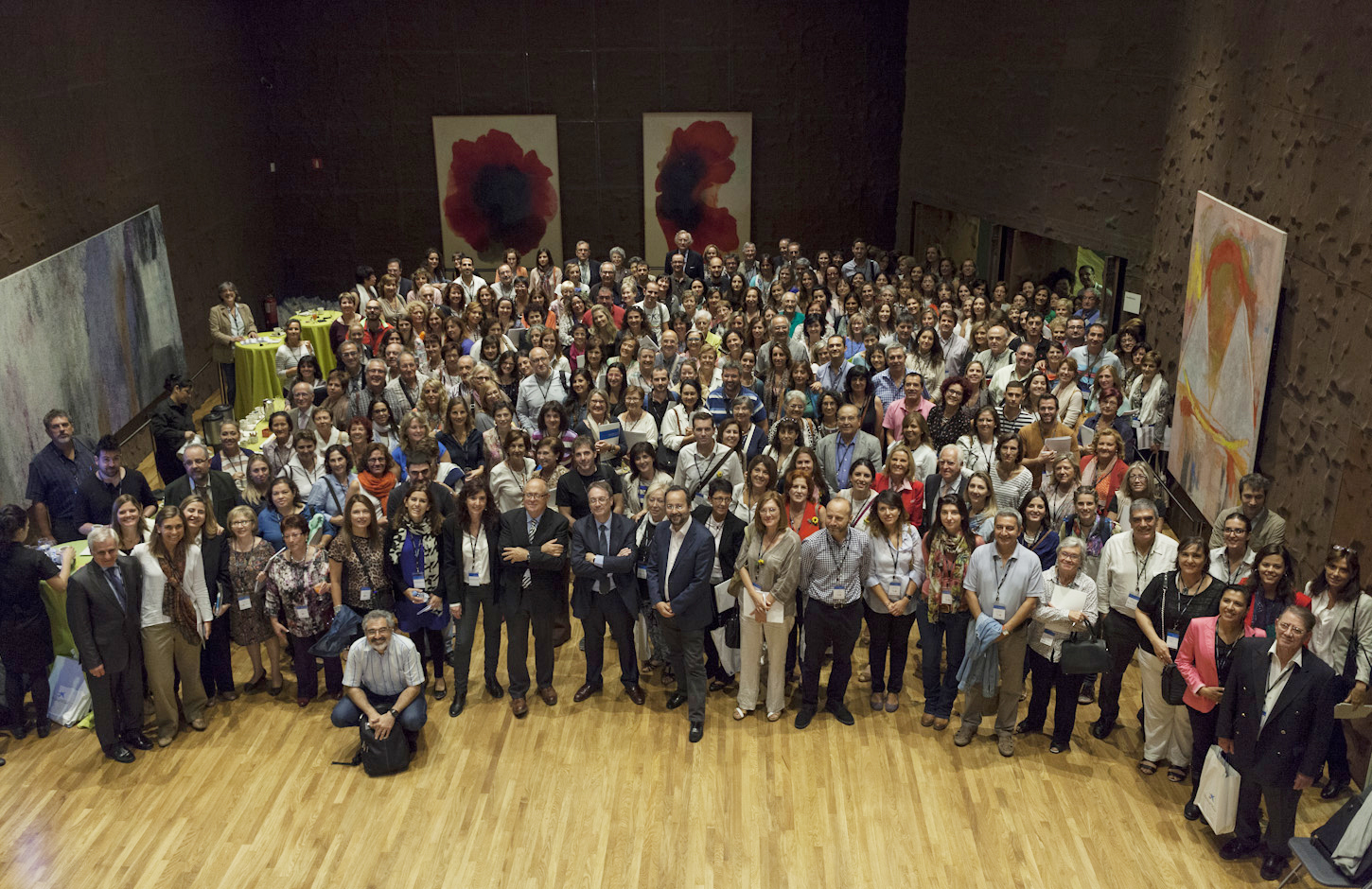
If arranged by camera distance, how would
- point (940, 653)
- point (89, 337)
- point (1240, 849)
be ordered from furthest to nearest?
point (89, 337) < point (940, 653) < point (1240, 849)

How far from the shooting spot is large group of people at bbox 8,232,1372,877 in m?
5.97

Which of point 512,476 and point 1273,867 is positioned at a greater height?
point 512,476

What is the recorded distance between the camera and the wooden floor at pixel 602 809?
225 inches

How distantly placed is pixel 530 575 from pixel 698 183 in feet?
34.6

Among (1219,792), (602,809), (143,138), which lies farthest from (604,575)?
(143,138)

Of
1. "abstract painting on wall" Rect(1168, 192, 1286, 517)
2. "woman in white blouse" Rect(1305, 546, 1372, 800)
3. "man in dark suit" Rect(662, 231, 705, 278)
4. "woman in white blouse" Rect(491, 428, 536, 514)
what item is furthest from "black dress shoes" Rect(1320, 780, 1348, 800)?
"man in dark suit" Rect(662, 231, 705, 278)

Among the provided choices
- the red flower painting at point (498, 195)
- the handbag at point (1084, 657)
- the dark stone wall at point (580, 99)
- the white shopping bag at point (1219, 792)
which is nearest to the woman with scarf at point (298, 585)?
the handbag at point (1084, 657)

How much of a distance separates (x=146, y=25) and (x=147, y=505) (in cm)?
685

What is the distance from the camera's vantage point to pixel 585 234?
1645cm

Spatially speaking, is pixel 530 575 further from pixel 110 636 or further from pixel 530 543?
pixel 110 636

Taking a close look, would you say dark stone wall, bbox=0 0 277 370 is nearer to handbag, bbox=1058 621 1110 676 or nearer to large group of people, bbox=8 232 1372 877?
large group of people, bbox=8 232 1372 877

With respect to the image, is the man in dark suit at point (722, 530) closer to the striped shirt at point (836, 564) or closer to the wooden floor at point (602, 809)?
the striped shirt at point (836, 564)

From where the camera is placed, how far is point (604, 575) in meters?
6.73

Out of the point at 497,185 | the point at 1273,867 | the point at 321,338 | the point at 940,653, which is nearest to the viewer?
the point at 1273,867
